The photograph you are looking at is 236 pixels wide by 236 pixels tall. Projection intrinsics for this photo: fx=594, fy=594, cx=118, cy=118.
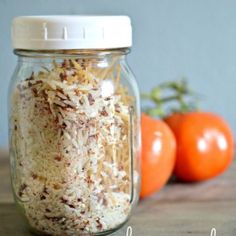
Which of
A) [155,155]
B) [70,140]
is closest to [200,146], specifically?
[155,155]

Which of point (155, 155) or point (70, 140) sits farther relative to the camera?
point (155, 155)

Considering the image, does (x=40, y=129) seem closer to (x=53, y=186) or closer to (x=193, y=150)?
(x=53, y=186)

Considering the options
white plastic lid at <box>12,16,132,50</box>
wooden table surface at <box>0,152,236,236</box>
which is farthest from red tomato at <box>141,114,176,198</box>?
white plastic lid at <box>12,16,132,50</box>

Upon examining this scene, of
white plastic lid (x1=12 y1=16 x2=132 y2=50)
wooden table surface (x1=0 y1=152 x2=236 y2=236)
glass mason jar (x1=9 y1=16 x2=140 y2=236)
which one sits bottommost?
wooden table surface (x1=0 y1=152 x2=236 y2=236)

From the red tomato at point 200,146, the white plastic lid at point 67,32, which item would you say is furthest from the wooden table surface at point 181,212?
the white plastic lid at point 67,32

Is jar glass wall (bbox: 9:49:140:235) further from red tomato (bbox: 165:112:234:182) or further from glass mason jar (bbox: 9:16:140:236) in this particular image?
red tomato (bbox: 165:112:234:182)

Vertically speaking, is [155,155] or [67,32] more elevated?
[67,32]

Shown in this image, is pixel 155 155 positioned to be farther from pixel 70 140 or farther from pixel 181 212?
pixel 70 140

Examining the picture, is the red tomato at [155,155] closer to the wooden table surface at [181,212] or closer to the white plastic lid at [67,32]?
the wooden table surface at [181,212]
